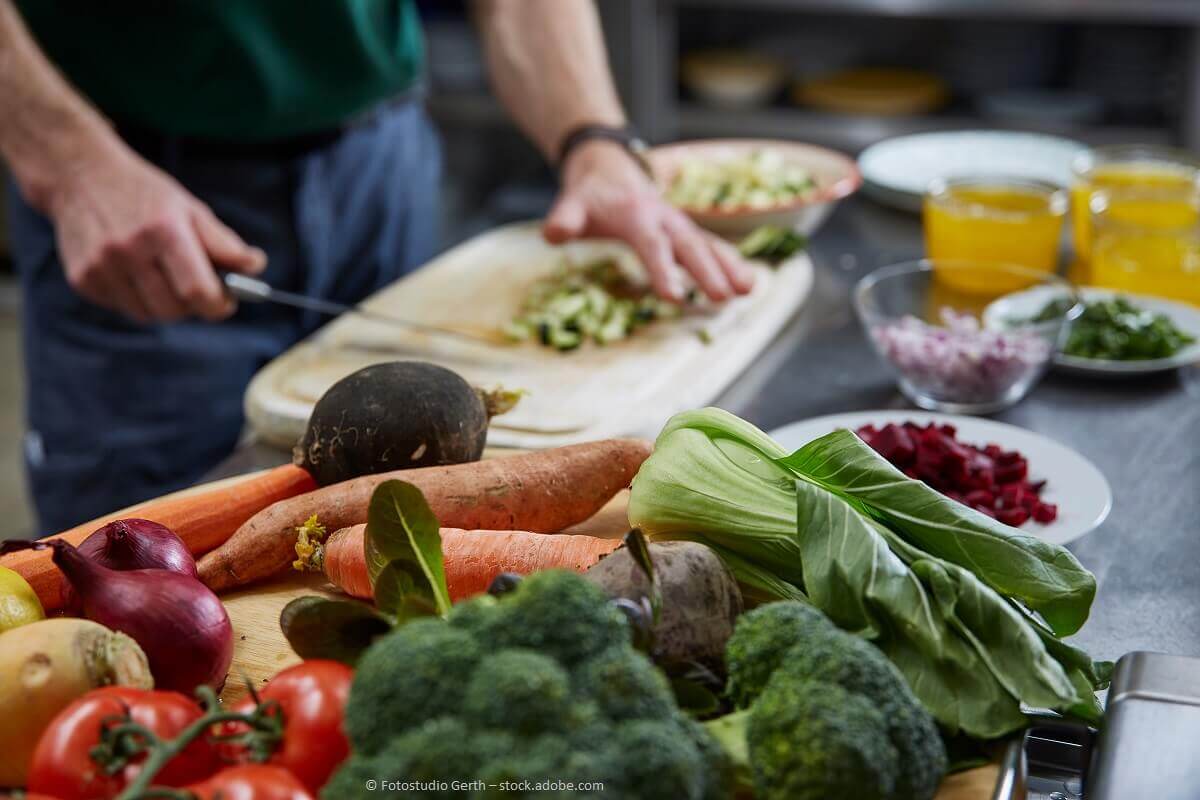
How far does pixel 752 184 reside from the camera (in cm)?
220

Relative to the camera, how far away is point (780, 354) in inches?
71.9

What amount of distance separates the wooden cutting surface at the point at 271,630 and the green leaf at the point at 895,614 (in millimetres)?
37

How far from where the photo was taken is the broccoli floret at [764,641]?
832mm

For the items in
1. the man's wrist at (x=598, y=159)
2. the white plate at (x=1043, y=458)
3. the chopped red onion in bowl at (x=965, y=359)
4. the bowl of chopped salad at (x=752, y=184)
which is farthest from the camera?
the bowl of chopped salad at (x=752, y=184)

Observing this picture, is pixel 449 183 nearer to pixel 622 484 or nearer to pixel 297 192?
pixel 297 192

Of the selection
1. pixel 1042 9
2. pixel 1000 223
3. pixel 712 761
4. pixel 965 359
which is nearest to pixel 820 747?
pixel 712 761

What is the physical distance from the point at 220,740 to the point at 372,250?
5.12 feet

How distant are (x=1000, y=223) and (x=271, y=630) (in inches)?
49.2

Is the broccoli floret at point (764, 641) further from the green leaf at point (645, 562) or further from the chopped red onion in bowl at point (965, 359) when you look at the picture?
the chopped red onion in bowl at point (965, 359)

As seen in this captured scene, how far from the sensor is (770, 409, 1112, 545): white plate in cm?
125

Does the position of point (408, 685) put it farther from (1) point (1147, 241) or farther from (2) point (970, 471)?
(1) point (1147, 241)

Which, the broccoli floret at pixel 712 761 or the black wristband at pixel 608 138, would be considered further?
the black wristband at pixel 608 138

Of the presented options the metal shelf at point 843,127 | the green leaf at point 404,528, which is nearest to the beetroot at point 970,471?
the green leaf at point 404,528

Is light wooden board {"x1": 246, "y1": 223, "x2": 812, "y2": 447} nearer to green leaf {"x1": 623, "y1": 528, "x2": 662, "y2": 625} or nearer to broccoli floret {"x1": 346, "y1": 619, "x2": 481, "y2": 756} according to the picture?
green leaf {"x1": 623, "y1": 528, "x2": 662, "y2": 625}
